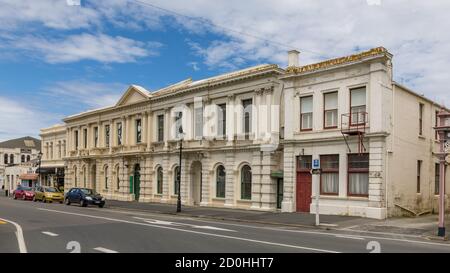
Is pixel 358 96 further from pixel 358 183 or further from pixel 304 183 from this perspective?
pixel 304 183

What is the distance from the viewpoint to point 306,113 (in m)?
26.8

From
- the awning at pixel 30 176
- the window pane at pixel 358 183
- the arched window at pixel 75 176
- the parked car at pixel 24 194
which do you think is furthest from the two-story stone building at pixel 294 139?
the awning at pixel 30 176

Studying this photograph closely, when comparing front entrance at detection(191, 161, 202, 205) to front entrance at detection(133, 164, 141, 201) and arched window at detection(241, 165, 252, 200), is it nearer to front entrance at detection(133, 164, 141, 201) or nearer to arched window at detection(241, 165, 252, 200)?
arched window at detection(241, 165, 252, 200)

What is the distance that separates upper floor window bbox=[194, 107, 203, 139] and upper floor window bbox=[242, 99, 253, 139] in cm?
434

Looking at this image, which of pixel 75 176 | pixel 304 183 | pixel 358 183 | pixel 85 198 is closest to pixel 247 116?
pixel 304 183

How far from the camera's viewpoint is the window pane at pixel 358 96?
24000 mm

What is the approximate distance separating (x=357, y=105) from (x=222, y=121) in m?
10.6

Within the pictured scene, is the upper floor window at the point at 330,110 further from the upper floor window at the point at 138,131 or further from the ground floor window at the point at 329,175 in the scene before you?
the upper floor window at the point at 138,131

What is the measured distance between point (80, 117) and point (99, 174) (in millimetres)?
7331

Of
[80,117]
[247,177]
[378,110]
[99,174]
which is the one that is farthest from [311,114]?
[80,117]

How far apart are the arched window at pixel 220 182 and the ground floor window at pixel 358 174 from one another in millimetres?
10188

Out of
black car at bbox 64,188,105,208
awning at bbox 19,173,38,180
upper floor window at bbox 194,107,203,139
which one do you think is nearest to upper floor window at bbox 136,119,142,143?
black car at bbox 64,188,105,208
